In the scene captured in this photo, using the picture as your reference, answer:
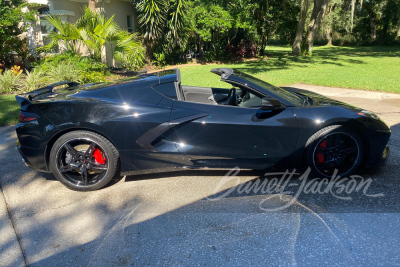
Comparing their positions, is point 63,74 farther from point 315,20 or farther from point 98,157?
point 315,20

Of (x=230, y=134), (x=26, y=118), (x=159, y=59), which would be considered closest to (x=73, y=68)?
(x=26, y=118)

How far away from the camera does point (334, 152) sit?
3.79 meters

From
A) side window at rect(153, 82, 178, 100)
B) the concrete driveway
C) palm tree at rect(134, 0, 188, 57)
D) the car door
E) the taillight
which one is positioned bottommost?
the concrete driveway

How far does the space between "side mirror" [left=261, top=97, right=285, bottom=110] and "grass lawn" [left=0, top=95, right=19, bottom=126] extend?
5.36 meters

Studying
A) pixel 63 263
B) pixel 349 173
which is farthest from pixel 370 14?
pixel 63 263

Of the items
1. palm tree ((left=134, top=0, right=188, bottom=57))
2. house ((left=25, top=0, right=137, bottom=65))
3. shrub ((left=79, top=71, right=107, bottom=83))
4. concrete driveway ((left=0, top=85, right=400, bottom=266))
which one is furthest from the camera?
palm tree ((left=134, top=0, right=188, bottom=57))

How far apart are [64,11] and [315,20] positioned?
16493 millimetres

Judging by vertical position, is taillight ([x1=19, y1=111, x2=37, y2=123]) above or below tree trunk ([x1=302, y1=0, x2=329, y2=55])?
below

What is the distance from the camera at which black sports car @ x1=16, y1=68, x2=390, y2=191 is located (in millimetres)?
3613

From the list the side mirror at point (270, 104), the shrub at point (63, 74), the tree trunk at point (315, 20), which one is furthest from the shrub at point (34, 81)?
the tree trunk at point (315, 20)

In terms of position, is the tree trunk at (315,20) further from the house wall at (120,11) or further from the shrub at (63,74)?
the shrub at (63,74)

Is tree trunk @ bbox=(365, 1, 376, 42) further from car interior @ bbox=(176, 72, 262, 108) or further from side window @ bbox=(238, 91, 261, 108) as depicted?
side window @ bbox=(238, 91, 261, 108)

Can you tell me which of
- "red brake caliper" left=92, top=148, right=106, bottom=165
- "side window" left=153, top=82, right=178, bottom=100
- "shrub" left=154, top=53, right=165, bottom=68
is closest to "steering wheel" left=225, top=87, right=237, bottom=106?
"side window" left=153, top=82, right=178, bottom=100

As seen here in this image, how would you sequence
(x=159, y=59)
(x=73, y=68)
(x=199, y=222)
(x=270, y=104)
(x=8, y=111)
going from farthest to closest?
(x=159, y=59) → (x=73, y=68) → (x=8, y=111) → (x=270, y=104) → (x=199, y=222)
